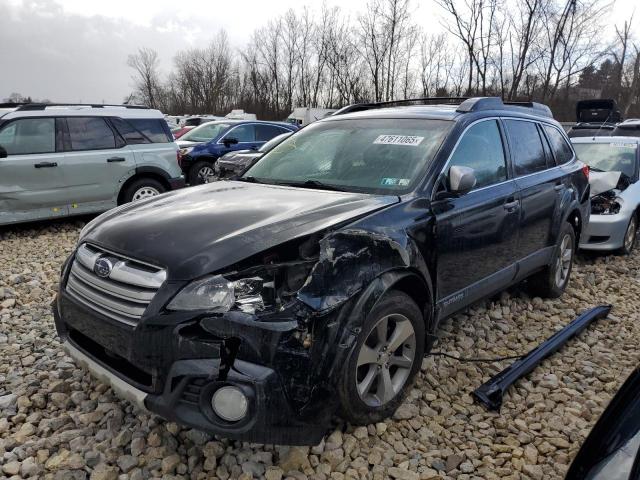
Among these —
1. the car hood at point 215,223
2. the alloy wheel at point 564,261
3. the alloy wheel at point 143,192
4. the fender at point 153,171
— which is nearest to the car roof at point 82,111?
the fender at point 153,171

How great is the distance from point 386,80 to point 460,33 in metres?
9.86

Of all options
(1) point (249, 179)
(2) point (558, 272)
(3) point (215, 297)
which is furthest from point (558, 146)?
(3) point (215, 297)

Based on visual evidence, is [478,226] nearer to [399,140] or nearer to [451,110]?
[399,140]

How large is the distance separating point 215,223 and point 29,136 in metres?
5.68

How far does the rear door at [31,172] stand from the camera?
21.7ft

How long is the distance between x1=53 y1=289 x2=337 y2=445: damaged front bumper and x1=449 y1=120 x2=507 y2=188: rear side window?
177 centimetres

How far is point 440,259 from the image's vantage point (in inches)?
121

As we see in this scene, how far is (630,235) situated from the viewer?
22.3ft

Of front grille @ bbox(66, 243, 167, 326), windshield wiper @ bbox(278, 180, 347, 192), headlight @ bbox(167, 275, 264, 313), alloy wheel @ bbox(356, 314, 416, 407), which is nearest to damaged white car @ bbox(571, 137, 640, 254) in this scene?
windshield wiper @ bbox(278, 180, 347, 192)

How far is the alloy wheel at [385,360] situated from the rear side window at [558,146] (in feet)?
9.47

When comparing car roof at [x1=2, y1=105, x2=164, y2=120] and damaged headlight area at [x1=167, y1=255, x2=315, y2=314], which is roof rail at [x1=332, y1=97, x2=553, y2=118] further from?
car roof at [x1=2, y1=105, x2=164, y2=120]

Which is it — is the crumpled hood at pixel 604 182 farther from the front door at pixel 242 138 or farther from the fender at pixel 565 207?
the front door at pixel 242 138

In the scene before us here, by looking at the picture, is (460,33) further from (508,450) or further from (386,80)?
(508,450)

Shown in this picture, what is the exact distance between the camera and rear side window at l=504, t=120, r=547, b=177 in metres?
4.02
